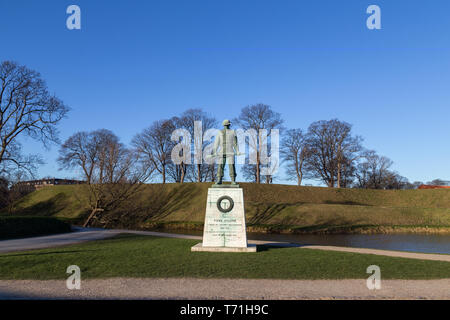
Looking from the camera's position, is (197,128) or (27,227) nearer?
(27,227)

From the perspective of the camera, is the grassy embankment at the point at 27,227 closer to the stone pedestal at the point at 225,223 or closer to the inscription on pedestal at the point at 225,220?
the stone pedestal at the point at 225,223

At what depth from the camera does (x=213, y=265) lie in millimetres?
10625

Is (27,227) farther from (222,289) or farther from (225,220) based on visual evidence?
(222,289)

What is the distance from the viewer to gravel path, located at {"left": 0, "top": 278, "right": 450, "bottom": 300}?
23.7ft

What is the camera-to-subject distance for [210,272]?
Answer: 9.77 metres

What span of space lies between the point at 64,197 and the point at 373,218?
1696 inches

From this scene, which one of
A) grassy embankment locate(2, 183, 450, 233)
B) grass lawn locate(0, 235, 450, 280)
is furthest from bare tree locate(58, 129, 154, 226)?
grass lawn locate(0, 235, 450, 280)

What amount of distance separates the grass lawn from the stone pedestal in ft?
2.45

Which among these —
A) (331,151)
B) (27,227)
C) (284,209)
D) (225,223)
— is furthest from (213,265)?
(331,151)

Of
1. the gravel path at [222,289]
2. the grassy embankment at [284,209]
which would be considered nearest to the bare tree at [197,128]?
the grassy embankment at [284,209]

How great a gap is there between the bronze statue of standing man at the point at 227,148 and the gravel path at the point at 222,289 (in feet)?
20.7

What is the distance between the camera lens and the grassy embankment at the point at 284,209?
1287 inches

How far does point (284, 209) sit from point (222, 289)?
3018cm
